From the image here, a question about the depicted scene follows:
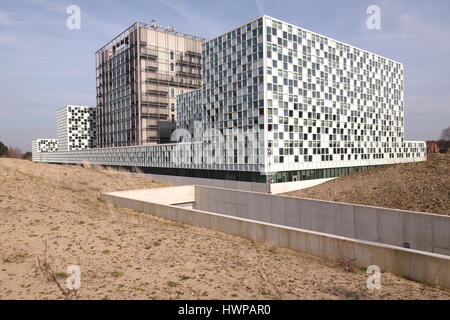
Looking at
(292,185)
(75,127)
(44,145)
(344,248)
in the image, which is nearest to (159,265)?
(344,248)

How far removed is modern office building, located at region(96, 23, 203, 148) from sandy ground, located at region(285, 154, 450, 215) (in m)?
45.8

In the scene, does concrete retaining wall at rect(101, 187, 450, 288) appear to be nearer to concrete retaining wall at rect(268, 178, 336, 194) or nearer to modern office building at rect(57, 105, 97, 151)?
concrete retaining wall at rect(268, 178, 336, 194)

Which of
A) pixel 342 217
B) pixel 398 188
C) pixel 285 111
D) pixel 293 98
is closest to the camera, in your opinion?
pixel 342 217

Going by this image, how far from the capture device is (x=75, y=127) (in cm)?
10725

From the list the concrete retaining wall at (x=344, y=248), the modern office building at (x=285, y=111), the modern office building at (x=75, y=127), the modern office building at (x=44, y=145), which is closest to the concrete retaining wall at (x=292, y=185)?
the modern office building at (x=285, y=111)

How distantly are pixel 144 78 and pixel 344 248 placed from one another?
67126 mm

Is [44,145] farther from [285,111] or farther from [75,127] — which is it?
[285,111]

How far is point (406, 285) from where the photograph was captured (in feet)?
36.3

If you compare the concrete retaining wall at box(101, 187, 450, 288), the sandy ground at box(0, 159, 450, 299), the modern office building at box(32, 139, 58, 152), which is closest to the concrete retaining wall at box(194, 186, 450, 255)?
the concrete retaining wall at box(101, 187, 450, 288)

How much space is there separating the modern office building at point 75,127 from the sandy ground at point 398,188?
302 ft

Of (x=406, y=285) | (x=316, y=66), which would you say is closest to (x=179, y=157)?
(x=316, y=66)

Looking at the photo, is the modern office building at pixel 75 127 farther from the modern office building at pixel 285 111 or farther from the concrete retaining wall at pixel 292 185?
→ the concrete retaining wall at pixel 292 185

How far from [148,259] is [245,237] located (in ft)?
21.8
